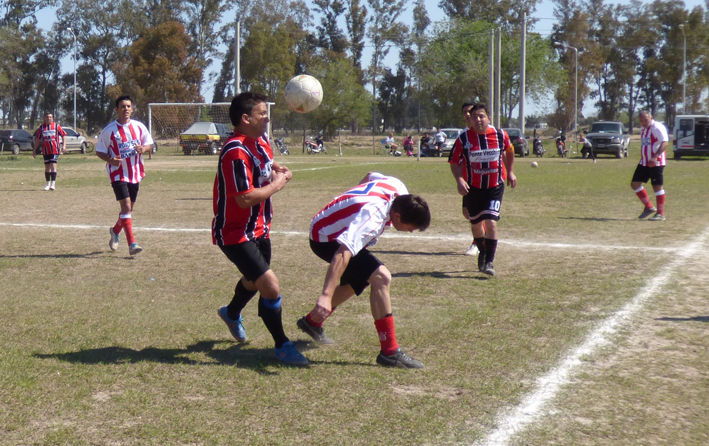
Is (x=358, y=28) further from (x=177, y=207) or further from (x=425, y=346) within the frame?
(x=425, y=346)

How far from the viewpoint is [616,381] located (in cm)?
434

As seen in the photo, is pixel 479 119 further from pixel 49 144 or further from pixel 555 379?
pixel 49 144

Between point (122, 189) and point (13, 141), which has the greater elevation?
point (13, 141)

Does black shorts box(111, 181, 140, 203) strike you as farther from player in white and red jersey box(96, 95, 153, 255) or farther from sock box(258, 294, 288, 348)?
sock box(258, 294, 288, 348)

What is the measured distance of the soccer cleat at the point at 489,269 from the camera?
7.56 metres

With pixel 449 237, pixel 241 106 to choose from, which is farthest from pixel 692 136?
pixel 241 106

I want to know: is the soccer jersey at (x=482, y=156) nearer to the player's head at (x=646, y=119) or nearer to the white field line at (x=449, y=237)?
the white field line at (x=449, y=237)

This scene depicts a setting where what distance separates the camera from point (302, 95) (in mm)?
11539

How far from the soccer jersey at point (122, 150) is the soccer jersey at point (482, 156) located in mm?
3811

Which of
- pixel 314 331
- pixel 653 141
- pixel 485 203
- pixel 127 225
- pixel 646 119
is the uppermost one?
pixel 646 119

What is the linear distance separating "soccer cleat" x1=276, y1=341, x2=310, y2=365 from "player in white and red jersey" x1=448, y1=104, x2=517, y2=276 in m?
3.43

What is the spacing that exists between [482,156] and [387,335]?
3.73 m

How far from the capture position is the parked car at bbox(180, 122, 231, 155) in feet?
134

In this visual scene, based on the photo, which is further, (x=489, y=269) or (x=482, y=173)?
(x=482, y=173)
